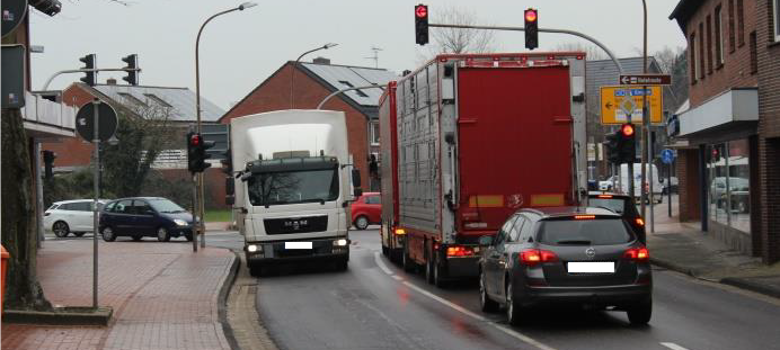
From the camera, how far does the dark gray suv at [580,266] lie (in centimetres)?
1300

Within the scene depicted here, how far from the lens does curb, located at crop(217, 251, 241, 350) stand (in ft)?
43.4

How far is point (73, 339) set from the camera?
40.7 ft

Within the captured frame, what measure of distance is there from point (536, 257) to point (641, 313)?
1.49 metres

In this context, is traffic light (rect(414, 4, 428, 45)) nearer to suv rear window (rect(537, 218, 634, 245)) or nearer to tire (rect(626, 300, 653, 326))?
suv rear window (rect(537, 218, 634, 245))

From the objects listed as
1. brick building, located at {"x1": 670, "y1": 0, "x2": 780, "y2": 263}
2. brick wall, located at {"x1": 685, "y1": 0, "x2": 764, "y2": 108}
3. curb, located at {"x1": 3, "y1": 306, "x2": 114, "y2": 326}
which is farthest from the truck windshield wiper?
brick wall, located at {"x1": 685, "y1": 0, "x2": 764, "y2": 108}

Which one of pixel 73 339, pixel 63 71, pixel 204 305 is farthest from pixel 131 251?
pixel 73 339

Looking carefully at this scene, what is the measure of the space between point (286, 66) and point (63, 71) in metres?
41.3

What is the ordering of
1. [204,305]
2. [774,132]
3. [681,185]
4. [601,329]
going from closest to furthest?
1. [601,329]
2. [204,305]
3. [774,132]
4. [681,185]

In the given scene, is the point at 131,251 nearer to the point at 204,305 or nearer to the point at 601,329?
the point at 204,305

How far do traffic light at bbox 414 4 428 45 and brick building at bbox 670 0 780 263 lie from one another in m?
6.96

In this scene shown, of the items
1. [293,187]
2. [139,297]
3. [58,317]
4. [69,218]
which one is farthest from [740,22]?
[69,218]

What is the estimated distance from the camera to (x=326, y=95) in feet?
254

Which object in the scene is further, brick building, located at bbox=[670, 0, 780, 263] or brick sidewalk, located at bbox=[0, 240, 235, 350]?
brick building, located at bbox=[670, 0, 780, 263]

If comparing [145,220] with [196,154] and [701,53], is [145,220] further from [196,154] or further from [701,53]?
[701,53]
